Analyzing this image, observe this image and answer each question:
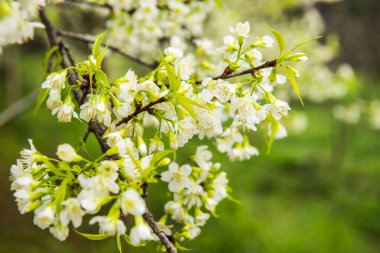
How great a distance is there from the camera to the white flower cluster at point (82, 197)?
3.61 feet

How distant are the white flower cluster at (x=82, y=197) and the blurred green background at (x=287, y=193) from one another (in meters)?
3.94

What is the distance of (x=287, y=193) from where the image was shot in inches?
298

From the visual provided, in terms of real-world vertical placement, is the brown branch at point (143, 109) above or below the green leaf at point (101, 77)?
below

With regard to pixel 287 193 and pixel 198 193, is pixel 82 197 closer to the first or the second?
pixel 198 193

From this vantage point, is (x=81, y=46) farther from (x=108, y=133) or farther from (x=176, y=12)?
(x=108, y=133)

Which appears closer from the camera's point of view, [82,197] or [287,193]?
[82,197]

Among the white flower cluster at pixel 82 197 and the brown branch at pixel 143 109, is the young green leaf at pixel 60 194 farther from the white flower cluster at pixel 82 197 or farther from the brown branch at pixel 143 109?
the brown branch at pixel 143 109

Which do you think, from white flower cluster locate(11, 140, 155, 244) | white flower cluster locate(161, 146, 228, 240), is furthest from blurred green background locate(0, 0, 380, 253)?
white flower cluster locate(11, 140, 155, 244)

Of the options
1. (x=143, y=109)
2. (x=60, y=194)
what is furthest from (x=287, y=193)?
(x=60, y=194)

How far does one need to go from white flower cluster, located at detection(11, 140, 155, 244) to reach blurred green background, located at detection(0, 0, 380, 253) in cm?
394

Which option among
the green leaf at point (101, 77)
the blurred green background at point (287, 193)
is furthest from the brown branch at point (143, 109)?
the blurred green background at point (287, 193)

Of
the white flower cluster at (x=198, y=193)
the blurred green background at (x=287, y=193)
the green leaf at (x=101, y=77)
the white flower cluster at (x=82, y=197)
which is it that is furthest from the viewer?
the blurred green background at (x=287, y=193)

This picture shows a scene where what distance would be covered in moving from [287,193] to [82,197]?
22.3 feet

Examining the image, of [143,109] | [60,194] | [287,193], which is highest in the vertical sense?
[143,109]
